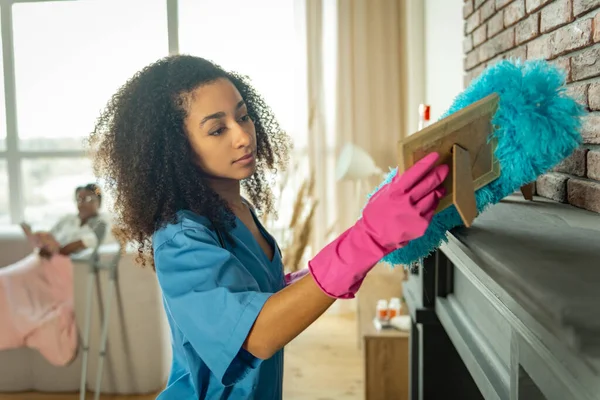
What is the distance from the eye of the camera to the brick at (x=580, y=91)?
3.19 ft

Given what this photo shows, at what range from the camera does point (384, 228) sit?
0.71m

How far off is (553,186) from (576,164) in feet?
0.32

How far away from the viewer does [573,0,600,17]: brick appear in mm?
892

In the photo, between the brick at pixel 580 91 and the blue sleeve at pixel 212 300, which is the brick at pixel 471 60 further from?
the blue sleeve at pixel 212 300

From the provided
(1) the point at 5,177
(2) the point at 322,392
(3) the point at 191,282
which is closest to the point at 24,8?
(1) the point at 5,177

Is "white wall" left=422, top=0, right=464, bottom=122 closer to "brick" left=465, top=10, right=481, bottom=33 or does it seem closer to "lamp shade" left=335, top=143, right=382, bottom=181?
"brick" left=465, top=10, right=481, bottom=33

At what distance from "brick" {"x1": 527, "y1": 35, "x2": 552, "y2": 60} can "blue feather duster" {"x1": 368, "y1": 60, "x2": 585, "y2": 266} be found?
316 millimetres

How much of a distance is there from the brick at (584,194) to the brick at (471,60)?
0.81 m

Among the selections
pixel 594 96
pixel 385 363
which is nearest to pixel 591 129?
pixel 594 96

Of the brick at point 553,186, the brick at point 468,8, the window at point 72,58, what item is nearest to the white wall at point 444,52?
the brick at point 468,8

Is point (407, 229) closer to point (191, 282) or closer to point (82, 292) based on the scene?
point (191, 282)

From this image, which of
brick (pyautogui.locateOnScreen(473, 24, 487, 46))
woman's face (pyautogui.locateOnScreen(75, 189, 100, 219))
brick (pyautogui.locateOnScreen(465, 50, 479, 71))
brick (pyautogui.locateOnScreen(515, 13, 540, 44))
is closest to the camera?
brick (pyautogui.locateOnScreen(515, 13, 540, 44))

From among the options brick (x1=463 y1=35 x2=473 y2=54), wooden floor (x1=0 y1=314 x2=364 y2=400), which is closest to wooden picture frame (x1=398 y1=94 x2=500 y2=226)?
brick (x1=463 y1=35 x2=473 y2=54)

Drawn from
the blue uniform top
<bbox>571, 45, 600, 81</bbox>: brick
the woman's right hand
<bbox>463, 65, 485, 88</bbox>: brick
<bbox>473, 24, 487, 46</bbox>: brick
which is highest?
<bbox>473, 24, 487, 46</bbox>: brick
